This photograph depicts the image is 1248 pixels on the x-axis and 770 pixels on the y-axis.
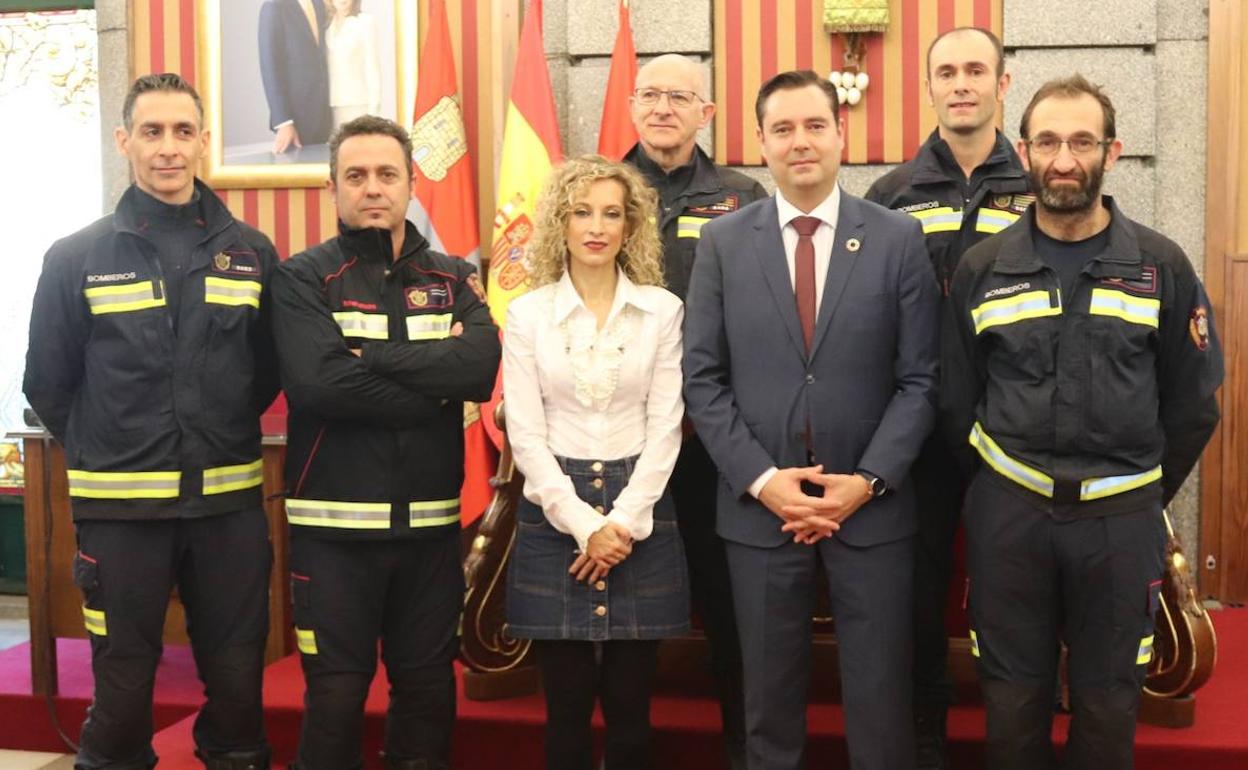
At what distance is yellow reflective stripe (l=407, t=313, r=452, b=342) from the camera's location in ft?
9.17

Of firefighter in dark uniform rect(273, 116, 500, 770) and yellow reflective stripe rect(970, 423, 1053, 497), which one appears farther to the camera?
firefighter in dark uniform rect(273, 116, 500, 770)

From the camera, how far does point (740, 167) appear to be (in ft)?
15.6

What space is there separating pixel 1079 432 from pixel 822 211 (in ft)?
2.18

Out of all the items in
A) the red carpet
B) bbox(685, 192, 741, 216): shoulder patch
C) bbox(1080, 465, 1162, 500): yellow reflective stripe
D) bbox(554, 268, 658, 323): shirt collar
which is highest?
bbox(685, 192, 741, 216): shoulder patch

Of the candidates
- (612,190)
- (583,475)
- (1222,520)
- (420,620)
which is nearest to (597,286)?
(612,190)

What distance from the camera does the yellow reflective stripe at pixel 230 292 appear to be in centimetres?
286

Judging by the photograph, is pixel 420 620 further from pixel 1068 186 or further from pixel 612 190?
pixel 1068 186

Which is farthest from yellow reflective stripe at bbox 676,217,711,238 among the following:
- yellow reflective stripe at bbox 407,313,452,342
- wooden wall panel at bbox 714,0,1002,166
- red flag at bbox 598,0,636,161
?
wooden wall panel at bbox 714,0,1002,166

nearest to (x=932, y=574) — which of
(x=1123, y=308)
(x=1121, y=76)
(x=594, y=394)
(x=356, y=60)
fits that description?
(x=1123, y=308)

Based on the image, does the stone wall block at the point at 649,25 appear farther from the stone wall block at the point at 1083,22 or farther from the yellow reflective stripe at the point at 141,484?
the yellow reflective stripe at the point at 141,484

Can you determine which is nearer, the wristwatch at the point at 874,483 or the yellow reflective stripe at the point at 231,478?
the wristwatch at the point at 874,483

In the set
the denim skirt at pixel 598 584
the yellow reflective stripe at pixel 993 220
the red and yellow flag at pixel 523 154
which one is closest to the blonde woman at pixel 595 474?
the denim skirt at pixel 598 584

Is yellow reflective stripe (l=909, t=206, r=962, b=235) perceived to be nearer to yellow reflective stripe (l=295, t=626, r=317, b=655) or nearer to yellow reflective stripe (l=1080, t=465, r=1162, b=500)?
yellow reflective stripe (l=1080, t=465, r=1162, b=500)

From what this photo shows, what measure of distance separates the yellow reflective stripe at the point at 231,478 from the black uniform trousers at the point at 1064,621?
63.7 inches
